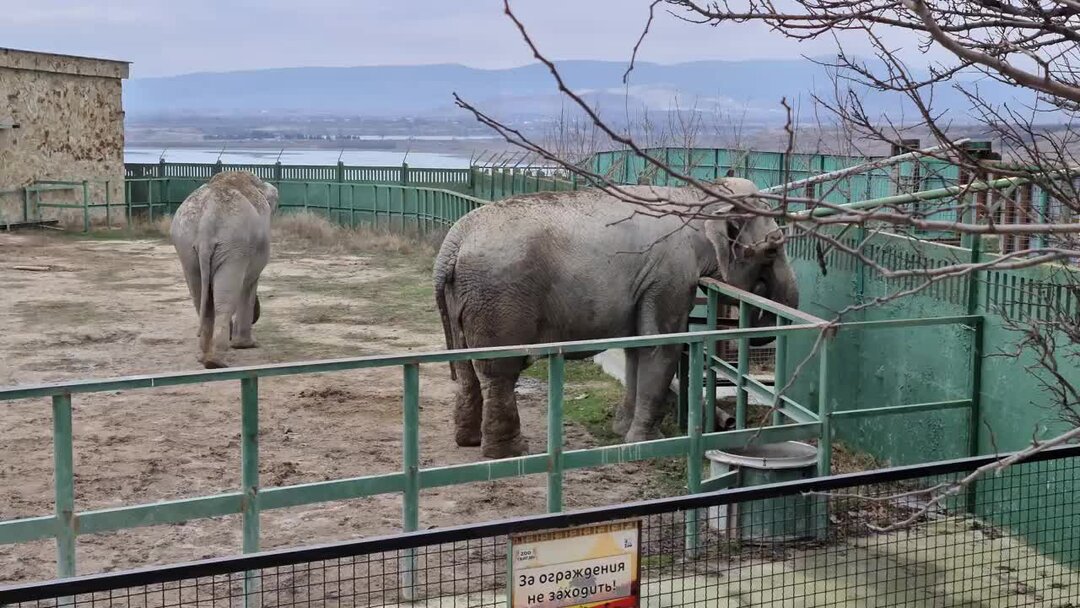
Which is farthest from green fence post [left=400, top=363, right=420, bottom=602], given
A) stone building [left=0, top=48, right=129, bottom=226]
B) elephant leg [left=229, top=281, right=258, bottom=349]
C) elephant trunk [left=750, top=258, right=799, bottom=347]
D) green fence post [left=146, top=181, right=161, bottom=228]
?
green fence post [left=146, top=181, right=161, bottom=228]

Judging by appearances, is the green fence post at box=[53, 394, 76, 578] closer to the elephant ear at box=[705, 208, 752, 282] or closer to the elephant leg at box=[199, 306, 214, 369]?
the elephant ear at box=[705, 208, 752, 282]

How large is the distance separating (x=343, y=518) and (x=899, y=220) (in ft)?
18.3

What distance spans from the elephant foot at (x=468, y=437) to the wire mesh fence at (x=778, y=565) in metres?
2.23

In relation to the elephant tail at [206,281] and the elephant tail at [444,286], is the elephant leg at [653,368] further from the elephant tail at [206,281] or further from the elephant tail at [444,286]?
the elephant tail at [206,281]

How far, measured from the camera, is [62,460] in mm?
5508

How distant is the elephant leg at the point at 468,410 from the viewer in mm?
9844

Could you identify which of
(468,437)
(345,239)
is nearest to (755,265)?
(468,437)

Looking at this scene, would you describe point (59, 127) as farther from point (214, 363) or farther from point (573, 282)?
point (573, 282)

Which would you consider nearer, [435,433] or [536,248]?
[536,248]

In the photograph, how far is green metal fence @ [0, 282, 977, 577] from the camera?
18.1 ft

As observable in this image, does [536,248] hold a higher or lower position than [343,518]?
higher

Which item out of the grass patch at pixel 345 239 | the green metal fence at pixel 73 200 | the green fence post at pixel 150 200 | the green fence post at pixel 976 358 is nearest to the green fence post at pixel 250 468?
the green fence post at pixel 976 358

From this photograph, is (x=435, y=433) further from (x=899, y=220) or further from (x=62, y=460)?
(x=899, y=220)

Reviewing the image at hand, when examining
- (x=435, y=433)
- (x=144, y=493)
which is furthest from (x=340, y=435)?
(x=144, y=493)
